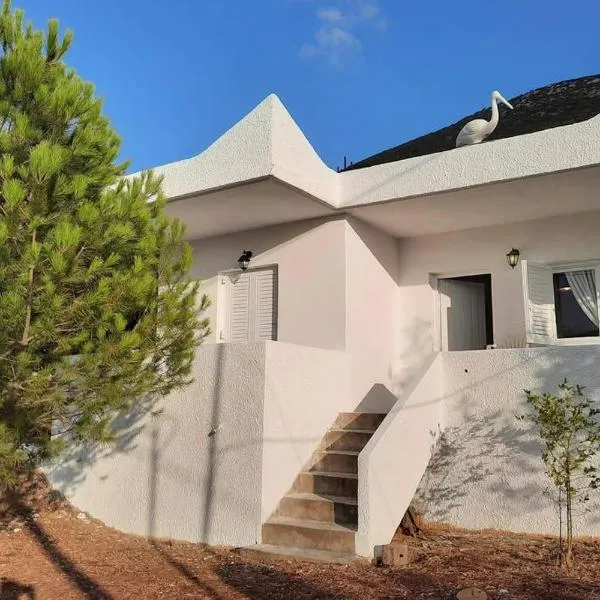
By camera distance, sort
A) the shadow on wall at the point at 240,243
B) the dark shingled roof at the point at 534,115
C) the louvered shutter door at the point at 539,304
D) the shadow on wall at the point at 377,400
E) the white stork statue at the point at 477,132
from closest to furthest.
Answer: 1. the white stork statue at the point at 477,132
2. the louvered shutter door at the point at 539,304
3. the shadow on wall at the point at 377,400
4. the shadow on wall at the point at 240,243
5. the dark shingled roof at the point at 534,115

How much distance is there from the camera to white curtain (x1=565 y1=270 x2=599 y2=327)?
9.45m

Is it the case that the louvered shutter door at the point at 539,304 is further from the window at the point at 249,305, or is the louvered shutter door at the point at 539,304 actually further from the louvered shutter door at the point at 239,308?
the louvered shutter door at the point at 239,308

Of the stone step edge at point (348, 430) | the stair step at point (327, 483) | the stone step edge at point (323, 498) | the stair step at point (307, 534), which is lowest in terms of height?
the stair step at point (307, 534)

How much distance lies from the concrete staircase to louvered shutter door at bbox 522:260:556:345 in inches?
113

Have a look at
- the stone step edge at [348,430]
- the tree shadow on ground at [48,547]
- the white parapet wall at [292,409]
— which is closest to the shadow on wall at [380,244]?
the white parapet wall at [292,409]

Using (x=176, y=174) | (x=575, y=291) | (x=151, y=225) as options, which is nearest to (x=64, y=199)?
(x=151, y=225)

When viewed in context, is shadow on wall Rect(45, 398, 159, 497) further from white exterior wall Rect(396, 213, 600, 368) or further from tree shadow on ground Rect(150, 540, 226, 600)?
white exterior wall Rect(396, 213, 600, 368)

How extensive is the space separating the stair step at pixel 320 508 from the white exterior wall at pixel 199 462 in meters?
0.38

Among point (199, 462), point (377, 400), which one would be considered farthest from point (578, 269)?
point (199, 462)

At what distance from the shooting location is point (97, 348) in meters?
5.57

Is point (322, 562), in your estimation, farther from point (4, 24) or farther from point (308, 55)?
point (308, 55)

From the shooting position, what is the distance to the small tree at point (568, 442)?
20.8 feet

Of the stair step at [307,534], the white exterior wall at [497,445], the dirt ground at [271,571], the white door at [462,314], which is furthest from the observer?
the white door at [462,314]

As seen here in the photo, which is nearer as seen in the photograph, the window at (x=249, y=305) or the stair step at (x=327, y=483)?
the stair step at (x=327, y=483)
